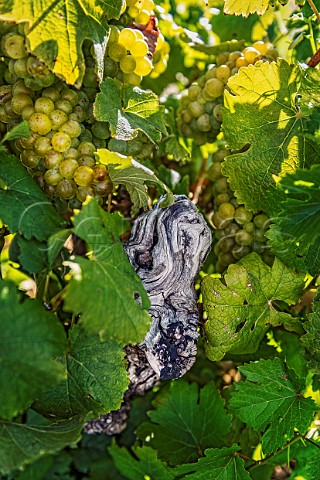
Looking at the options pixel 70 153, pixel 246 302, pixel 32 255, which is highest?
pixel 70 153

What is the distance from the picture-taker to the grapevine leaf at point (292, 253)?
958 millimetres

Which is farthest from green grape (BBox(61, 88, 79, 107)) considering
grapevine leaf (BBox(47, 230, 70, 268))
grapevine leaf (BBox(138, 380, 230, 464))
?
grapevine leaf (BBox(138, 380, 230, 464))

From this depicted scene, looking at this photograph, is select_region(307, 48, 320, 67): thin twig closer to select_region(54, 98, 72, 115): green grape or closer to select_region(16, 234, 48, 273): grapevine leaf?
select_region(54, 98, 72, 115): green grape

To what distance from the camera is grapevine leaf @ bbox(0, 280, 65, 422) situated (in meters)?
0.71

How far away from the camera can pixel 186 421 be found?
4.00 feet

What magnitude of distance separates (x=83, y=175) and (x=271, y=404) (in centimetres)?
46

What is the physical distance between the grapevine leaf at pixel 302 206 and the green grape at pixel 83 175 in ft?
0.89

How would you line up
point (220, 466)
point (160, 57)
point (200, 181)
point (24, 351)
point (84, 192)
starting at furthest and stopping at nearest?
point (200, 181) < point (160, 57) < point (220, 466) < point (84, 192) < point (24, 351)

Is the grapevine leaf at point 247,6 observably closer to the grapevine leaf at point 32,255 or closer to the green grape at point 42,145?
the green grape at point 42,145

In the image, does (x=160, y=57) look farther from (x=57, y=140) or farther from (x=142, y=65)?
(x=57, y=140)

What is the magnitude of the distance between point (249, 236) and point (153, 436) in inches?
18.5

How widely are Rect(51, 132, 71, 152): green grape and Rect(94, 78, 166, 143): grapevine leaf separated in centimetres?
5

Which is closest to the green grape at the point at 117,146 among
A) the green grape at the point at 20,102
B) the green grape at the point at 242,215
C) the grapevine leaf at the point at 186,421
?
the green grape at the point at 20,102

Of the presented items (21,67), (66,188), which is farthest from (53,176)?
(21,67)
